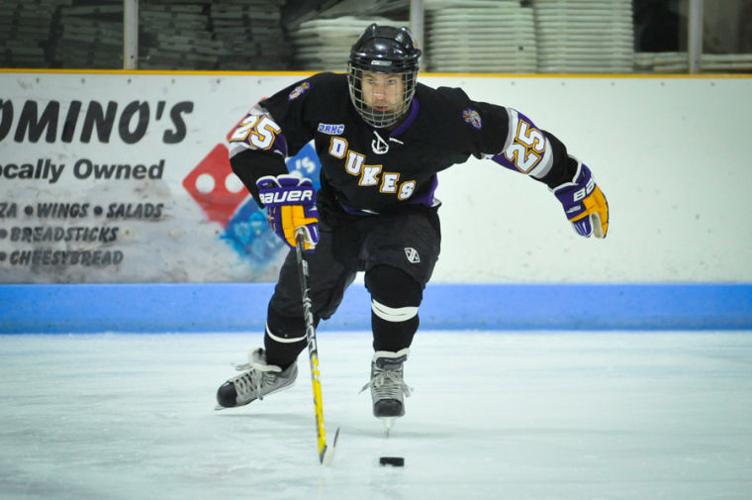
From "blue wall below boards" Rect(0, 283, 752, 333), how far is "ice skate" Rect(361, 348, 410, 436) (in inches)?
99.7

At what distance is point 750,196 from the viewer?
591 cm

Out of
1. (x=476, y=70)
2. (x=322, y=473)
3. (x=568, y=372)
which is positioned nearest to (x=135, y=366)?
(x=568, y=372)

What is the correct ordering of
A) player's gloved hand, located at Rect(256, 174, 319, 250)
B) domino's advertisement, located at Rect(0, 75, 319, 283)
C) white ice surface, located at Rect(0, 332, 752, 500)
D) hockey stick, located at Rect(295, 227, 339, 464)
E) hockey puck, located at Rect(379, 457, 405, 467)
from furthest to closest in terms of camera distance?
domino's advertisement, located at Rect(0, 75, 319, 283), player's gloved hand, located at Rect(256, 174, 319, 250), hockey stick, located at Rect(295, 227, 339, 464), hockey puck, located at Rect(379, 457, 405, 467), white ice surface, located at Rect(0, 332, 752, 500)

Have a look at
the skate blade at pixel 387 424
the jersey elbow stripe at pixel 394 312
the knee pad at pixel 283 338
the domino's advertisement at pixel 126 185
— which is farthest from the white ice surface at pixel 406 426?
the domino's advertisement at pixel 126 185

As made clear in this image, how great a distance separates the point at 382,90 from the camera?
2.90m

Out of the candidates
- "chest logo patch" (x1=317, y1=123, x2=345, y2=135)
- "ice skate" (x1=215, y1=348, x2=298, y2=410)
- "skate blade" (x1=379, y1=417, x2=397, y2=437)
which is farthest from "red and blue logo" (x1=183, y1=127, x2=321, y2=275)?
"skate blade" (x1=379, y1=417, x2=397, y2=437)

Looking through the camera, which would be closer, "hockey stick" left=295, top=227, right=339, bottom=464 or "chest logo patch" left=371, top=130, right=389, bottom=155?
"hockey stick" left=295, top=227, right=339, bottom=464

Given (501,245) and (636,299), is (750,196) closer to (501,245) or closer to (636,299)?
(636,299)

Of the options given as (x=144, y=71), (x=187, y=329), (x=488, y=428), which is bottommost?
(x=488, y=428)

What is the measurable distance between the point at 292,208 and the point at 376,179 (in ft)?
1.01

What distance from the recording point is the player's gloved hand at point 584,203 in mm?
3254

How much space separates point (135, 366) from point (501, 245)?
2.27 metres

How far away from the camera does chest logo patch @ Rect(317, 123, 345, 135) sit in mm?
3055

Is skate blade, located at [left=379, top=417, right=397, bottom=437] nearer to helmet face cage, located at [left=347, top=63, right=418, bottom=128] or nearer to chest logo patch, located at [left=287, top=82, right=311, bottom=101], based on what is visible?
helmet face cage, located at [left=347, top=63, right=418, bottom=128]
